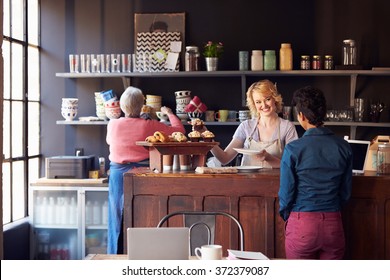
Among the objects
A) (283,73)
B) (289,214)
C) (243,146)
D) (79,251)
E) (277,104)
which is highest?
(283,73)

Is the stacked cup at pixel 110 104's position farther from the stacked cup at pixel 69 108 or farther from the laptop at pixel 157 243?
the laptop at pixel 157 243

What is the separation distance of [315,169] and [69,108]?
11.1ft

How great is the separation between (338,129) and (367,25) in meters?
1.01

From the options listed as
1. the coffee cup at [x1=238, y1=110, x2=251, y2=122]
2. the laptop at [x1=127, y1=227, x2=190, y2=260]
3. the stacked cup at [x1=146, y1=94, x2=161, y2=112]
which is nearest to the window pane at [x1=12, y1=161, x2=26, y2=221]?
the stacked cup at [x1=146, y1=94, x2=161, y2=112]

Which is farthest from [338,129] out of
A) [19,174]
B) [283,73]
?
[19,174]

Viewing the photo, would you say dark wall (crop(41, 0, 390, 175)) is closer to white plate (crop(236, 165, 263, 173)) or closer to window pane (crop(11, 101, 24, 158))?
window pane (crop(11, 101, 24, 158))

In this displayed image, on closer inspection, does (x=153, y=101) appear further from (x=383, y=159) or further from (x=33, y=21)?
(x=383, y=159)

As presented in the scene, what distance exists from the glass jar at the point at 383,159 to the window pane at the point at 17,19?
3460 mm

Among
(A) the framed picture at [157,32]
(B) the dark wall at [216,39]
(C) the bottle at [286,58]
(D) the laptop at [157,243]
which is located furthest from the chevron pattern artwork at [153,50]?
(D) the laptop at [157,243]

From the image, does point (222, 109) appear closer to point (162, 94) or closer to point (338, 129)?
point (162, 94)

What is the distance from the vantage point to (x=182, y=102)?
5.97 metres

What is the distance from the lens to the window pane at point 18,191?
5.68m

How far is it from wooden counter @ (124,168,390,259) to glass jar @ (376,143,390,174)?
0.10 metres

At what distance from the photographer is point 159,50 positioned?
6.04 metres
